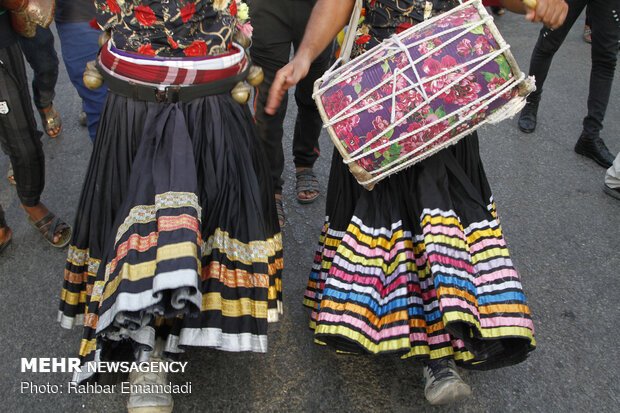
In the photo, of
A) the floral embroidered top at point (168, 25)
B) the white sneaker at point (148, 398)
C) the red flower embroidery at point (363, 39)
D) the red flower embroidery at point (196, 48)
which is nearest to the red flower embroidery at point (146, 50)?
the floral embroidered top at point (168, 25)

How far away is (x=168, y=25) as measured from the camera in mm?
1687

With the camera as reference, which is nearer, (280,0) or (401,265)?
(401,265)

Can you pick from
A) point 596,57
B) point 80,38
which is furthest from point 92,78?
point 596,57

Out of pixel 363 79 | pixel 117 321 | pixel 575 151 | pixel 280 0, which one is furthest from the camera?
pixel 575 151

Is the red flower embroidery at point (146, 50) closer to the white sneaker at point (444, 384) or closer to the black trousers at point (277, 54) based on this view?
the black trousers at point (277, 54)

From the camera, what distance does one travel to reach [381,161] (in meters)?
1.72

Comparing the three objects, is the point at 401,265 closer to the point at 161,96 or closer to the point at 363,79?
the point at 363,79

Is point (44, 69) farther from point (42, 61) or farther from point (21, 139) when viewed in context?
point (21, 139)

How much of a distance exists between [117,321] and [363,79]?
1.06 meters

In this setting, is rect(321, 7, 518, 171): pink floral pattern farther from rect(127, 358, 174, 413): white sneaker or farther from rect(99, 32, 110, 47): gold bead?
rect(127, 358, 174, 413): white sneaker

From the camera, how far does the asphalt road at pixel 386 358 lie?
204cm

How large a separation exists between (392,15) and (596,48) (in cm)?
236

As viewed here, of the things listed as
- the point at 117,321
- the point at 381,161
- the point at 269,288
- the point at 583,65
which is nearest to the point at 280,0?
the point at 381,161

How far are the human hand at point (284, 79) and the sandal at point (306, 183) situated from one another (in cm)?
137
